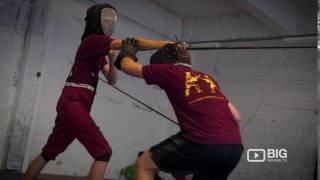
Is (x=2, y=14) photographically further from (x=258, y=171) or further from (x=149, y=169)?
(x=258, y=171)

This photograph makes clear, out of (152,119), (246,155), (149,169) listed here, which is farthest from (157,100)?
(149,169)

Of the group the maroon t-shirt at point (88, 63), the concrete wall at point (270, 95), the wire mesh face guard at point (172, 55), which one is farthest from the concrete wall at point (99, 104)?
the wire mesh face guard at point (172, 55)

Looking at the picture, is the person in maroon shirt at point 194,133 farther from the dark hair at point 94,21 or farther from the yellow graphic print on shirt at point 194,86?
the dark hair at point 94,21

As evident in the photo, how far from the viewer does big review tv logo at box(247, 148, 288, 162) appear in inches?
153

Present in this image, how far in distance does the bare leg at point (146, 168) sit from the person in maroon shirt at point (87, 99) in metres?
0.35

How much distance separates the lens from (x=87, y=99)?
6.70ft

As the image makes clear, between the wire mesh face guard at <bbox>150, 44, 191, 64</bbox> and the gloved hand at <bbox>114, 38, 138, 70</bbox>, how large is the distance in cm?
11

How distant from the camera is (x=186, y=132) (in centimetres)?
156

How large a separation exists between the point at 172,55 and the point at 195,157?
0.52 meters

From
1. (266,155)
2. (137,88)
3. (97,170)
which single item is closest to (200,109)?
(97,170)

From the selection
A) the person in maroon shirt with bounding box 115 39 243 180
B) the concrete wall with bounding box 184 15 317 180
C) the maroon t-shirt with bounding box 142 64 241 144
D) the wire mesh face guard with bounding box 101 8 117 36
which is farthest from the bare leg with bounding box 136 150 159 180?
the concrete wall with bounding box 184 15 317 180

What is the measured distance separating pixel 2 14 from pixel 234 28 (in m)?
2.60

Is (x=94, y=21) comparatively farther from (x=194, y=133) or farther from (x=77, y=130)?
(x=194, y=133)

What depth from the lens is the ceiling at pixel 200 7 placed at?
420 centimetres
